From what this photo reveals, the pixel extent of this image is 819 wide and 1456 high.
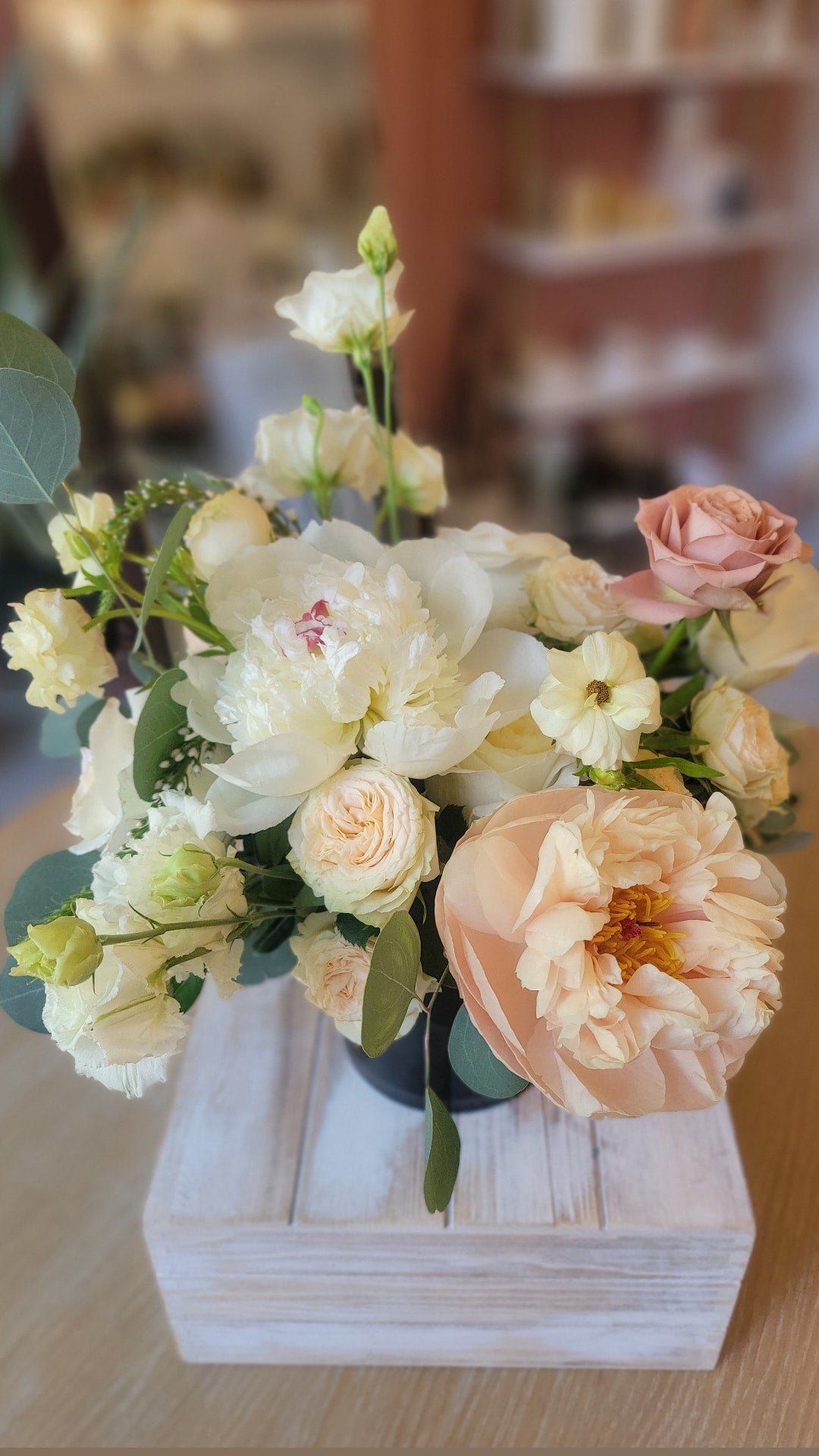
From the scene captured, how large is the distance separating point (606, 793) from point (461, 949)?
85mm

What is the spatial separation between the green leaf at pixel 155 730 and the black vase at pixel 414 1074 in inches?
7.9

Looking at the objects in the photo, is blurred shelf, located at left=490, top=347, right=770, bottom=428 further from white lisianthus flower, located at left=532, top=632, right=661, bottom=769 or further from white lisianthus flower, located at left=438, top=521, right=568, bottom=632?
white lisianthus flower, located at left=532, top=632, right=661, bottom=769

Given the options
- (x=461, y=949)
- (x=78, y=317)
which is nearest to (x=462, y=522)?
(x=78, y=317)

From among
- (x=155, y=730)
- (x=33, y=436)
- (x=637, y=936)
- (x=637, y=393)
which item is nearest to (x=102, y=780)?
(x=155, y=730)

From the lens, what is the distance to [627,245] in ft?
7.79

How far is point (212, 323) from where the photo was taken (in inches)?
84.6

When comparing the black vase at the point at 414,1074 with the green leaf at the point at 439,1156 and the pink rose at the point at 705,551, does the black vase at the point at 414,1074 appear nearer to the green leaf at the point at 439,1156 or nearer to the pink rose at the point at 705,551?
the green leaf at the point at 439,1156

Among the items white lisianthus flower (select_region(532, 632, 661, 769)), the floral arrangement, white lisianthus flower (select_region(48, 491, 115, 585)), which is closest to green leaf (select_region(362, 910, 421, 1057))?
the floral arrangement

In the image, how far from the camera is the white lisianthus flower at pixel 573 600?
479mm

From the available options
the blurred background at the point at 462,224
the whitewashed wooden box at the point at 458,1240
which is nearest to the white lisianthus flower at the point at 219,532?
the whitewashed wooden box at the point at 458,1240

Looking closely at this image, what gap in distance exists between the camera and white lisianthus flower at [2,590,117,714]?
435 millimetres

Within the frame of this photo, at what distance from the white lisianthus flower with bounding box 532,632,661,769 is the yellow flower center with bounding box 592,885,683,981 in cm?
5

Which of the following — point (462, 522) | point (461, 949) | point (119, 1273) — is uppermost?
point (461, 949)

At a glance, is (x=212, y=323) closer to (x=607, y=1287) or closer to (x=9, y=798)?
(x=9, y=798)
